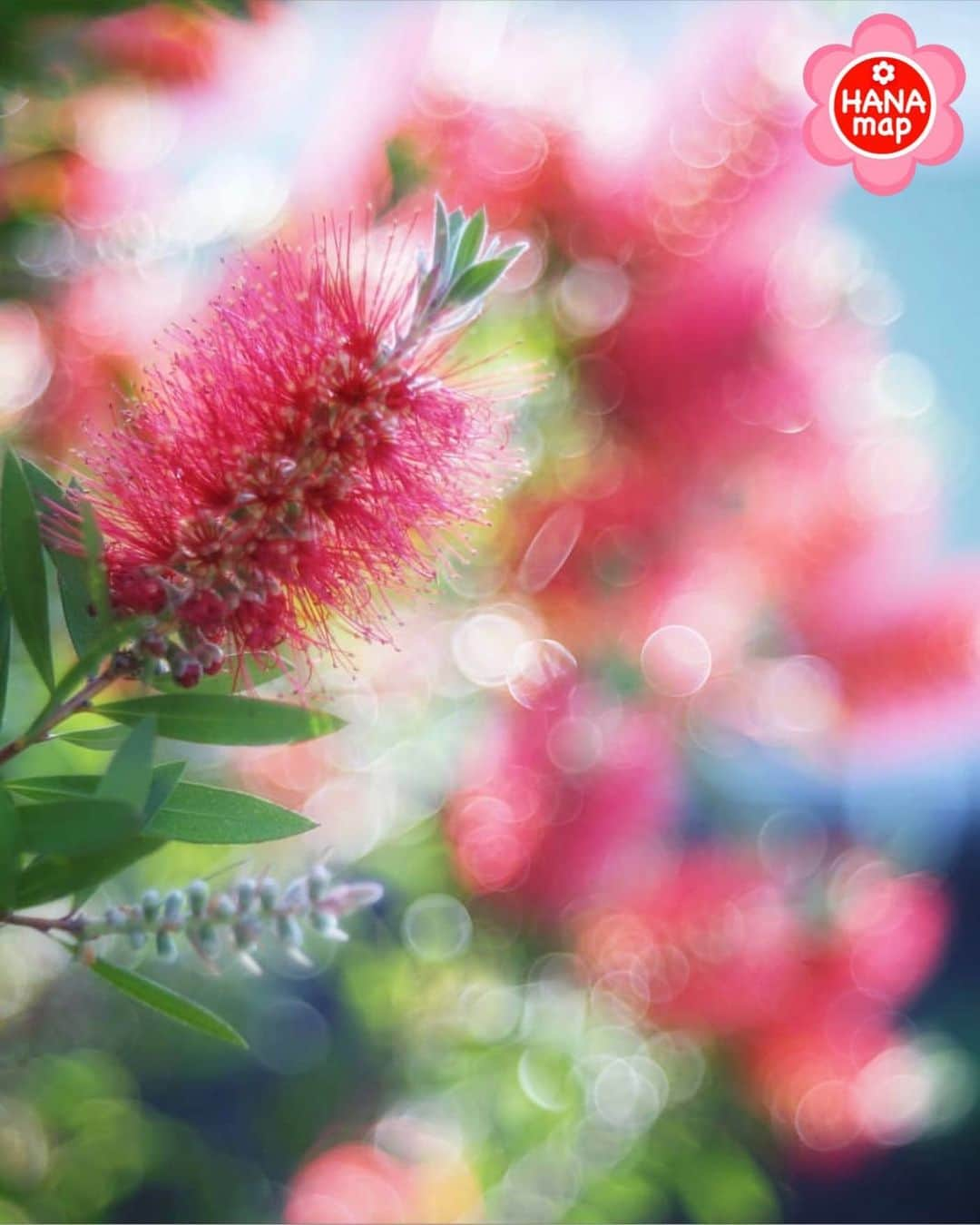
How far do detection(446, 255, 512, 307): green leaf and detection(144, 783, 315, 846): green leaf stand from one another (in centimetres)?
15

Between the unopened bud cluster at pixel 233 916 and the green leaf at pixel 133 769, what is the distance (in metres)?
0.03

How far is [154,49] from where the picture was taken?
0.78m

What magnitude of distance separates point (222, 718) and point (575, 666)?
0.72 metres

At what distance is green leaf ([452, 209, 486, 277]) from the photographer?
0.38 meters

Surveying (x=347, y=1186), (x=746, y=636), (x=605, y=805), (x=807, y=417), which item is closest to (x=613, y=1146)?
(x=347, y=1186)

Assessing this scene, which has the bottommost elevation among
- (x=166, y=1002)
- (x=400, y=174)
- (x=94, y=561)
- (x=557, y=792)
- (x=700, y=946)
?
(x=700, y=946)

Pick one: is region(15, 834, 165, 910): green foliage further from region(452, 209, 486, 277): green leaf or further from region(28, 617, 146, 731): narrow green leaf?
region(452, 209, 486, 277): green leaf

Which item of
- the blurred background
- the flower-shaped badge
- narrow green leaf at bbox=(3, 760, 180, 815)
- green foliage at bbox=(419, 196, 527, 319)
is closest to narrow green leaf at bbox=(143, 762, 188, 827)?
narrow green leaf at bbox=(3, 760, 180, 815)

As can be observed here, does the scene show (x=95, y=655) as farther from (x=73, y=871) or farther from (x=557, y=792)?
(x=557, y=792)

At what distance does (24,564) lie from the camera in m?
0.40

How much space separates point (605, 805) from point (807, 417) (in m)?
0.34

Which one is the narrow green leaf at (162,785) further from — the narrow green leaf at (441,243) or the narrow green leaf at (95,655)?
the narrow green leaf at (441,243)

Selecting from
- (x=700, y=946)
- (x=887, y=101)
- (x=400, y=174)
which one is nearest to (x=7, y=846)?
(x=400, y=174)

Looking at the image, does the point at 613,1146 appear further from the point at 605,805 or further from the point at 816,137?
the point at 816,137
